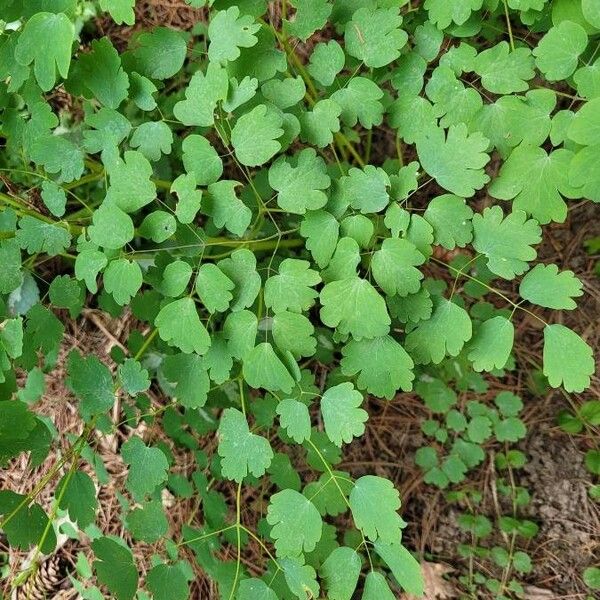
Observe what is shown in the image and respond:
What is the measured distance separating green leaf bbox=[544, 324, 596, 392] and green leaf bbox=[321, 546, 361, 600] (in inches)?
23.9

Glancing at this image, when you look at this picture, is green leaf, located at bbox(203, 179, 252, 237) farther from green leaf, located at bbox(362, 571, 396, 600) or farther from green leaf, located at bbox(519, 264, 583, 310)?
green leaf, located at bbox(362, 571, 396, 600)

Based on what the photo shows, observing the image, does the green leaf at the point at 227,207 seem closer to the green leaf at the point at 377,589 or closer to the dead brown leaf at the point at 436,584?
the green leaf at the point at 377,589

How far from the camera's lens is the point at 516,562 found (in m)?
1.94

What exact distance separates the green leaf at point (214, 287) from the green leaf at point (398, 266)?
0.32 m

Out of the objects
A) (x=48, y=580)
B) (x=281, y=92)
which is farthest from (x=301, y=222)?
(x=48, y=580)

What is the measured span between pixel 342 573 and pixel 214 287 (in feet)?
2.38

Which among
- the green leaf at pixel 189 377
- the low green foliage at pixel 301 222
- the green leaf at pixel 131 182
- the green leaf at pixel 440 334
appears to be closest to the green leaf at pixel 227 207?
the low green foliage at pixel 301 222

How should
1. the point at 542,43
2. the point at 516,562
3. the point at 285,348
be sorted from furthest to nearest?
the point at 516,562, the point at 285,348, the point at 542,43

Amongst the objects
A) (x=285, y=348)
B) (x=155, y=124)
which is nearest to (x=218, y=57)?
(x=155, y=124)

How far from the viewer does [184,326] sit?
4.44ft

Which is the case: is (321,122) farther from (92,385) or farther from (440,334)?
(92,385)

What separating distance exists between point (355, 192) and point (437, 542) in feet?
4.13

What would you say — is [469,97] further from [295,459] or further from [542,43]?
[295,459]

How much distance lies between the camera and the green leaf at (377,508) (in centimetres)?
132
